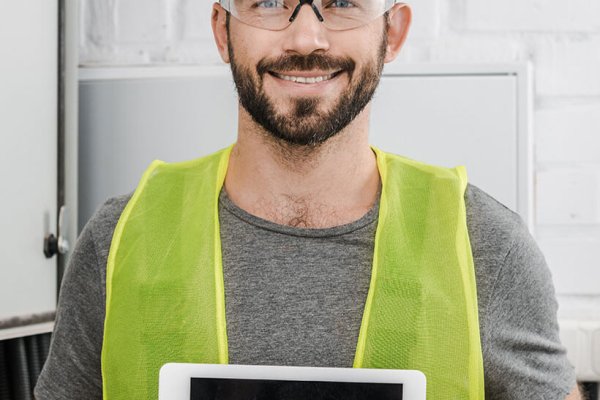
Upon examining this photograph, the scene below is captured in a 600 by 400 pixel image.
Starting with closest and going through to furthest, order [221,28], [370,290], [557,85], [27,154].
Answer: [370,290], [221,28], [27,154], [557,85]

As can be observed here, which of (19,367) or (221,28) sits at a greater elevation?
(221,28)

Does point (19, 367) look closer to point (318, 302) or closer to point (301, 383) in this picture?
point (318, 302)

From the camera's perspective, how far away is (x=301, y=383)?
1.98 feet

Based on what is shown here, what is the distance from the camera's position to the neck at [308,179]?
834mm

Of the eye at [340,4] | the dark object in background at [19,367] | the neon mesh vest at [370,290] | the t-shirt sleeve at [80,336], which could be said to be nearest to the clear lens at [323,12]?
the eye at [340,4]

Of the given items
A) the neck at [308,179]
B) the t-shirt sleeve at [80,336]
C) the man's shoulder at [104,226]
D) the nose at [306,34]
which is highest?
the nose at [306,34]

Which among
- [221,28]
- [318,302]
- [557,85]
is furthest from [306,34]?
[557,85]

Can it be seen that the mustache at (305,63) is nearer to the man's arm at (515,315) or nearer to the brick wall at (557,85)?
the man's arm at (515,315)

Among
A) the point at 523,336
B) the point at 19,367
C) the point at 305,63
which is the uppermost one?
the point at 305,63

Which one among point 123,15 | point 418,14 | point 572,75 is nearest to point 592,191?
point 572,75

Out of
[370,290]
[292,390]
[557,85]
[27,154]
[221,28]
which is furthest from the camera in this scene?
[557,85]

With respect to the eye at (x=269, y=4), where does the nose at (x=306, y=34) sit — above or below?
below

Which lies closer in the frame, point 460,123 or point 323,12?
point 323,12

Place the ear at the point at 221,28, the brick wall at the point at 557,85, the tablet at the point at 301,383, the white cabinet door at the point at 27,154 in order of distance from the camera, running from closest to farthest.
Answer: the tablet at the point at 301,383 < the ear at the point at 221,28 < the white cabinet door at the point at 27,154 < the brick wall at the point at 557,85
